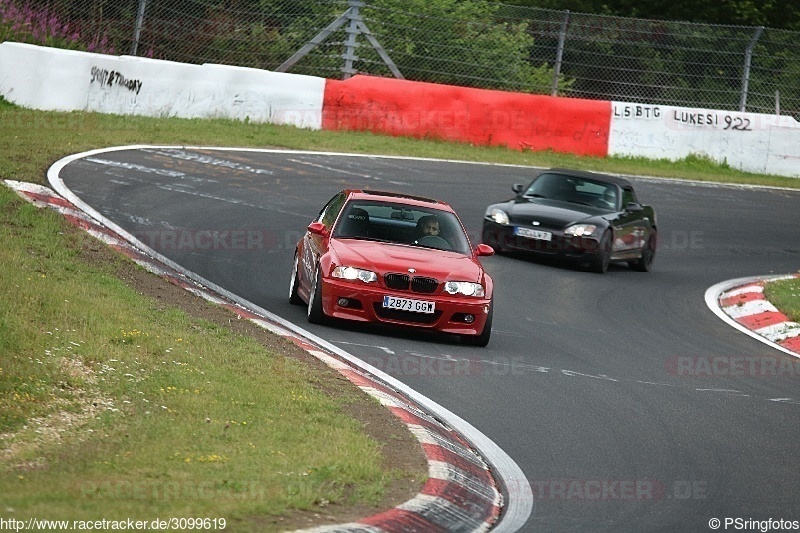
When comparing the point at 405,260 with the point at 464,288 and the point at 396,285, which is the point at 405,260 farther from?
the point at 464,288

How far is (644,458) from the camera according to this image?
834 centimetres

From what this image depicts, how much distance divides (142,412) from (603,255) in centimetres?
1063

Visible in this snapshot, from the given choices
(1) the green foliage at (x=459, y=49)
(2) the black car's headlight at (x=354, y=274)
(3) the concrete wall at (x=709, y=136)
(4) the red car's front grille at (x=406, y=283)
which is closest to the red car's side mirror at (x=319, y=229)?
(2) the black car's headlight at (x=354, y=274)

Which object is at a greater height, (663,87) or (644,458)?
(663,87)

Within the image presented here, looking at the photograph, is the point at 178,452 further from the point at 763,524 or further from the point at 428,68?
the point at 428,68

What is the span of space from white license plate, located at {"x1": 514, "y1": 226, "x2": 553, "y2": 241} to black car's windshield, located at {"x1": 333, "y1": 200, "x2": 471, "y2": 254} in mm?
4171

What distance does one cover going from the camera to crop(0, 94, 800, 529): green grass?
6184 mm

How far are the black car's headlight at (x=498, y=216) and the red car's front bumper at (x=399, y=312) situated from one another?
5.52m

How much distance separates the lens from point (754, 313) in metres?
15.6

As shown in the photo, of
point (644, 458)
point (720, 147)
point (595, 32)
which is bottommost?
point (644, 458)

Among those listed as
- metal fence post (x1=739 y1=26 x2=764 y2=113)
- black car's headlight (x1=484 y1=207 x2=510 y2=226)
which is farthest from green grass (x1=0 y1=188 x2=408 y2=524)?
metal fence post (x1=739 y1=26 x2=764 y2=113)

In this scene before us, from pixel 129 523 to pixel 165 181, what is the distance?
→ 13.4 metres

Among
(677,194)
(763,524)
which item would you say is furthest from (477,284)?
(677,194)

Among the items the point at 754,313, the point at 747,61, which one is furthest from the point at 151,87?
the point at 754,313
